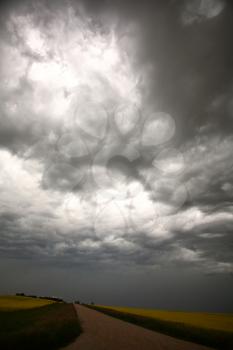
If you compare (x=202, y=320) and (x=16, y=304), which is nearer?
(x=202, y=320)

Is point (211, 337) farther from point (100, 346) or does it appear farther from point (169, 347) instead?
point (100, 346)

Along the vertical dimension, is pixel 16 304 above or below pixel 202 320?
below

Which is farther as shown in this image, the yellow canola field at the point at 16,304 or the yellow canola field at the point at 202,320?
the yellow canola field at the point at 16,304

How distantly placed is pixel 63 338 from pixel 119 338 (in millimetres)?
4519

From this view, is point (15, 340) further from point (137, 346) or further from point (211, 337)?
point (211, 337)

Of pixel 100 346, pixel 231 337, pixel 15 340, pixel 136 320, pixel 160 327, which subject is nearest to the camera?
pixel 15 340

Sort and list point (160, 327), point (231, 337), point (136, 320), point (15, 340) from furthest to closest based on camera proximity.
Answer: point (136, 320) → point (160, 327) → point (231, 337) → point (15, 340)

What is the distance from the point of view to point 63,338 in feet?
51.5

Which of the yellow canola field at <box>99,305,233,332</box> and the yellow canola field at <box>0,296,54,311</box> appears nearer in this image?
the yellow canola field at <box>99,305,233,332</box>

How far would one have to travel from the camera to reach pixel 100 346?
593 inches

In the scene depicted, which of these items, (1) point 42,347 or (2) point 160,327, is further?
(2) point 160,327

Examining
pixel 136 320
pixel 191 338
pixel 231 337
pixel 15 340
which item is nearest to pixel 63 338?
pixel 15 340

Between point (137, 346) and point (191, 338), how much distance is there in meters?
7.15

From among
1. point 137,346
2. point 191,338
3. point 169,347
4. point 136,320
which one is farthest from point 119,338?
point 136,320
